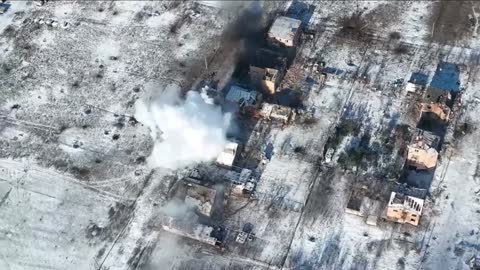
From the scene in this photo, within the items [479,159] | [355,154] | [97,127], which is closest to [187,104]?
[97,127]

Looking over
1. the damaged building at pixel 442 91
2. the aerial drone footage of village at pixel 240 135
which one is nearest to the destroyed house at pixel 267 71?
the aerial drone footage of village at pixel 240 135

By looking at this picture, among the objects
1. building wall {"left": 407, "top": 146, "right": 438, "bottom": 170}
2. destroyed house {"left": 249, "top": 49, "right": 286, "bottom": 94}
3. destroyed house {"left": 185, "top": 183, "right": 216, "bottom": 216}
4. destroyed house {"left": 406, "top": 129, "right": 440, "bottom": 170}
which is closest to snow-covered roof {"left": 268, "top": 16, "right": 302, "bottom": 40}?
destroyed house {"left": 249, "top": 49, "right": 286, "bottom": 94}

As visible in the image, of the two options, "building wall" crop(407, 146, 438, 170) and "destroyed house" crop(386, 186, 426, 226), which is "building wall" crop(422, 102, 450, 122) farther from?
"destroyed house" crop(386, 186, 426, 226)

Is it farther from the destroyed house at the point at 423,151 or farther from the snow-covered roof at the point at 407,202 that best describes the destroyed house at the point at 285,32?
the snow-covered roof at the point at 407,202

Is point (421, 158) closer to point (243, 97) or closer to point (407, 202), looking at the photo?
point (407, 202)

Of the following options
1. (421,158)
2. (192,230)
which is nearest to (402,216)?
(421,158)

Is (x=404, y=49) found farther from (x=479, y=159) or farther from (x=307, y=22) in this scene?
(x=479, y=159)
